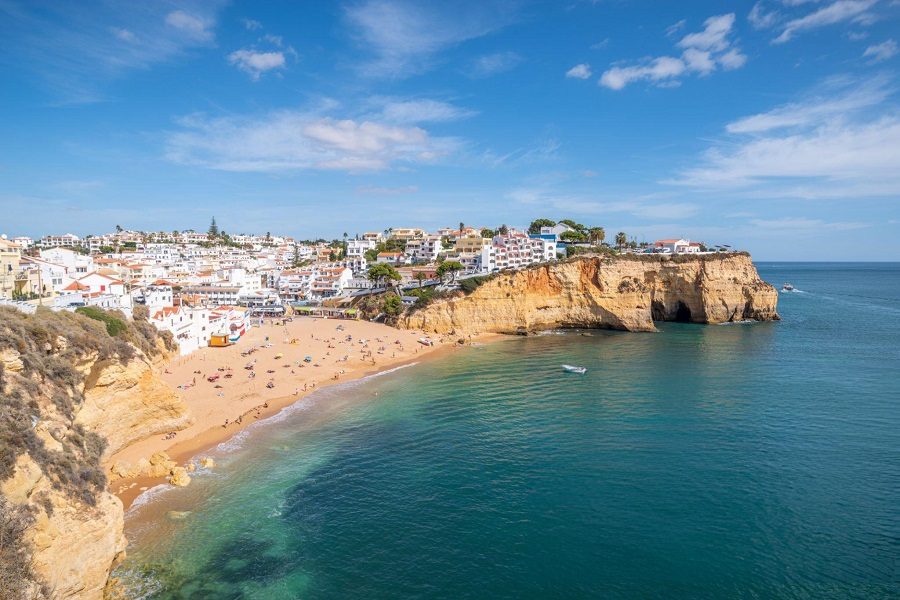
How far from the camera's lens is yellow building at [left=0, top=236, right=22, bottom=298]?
46188mm

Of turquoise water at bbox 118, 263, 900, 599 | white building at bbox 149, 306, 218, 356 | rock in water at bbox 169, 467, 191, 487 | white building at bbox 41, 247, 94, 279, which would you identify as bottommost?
turquoise water at bbox 118, 263, 900, 599

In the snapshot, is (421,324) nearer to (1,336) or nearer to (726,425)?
(726,425)

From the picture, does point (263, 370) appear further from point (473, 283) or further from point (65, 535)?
point (473, 283)

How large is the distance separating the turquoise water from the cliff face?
31.8 m

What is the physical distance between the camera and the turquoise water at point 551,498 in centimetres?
2106

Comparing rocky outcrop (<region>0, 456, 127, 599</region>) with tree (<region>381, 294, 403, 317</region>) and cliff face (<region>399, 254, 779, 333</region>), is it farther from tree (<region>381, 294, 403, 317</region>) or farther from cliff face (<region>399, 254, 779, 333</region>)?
tree (<region>381, 294, 403, 317</region>)

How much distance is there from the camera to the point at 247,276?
109188mm

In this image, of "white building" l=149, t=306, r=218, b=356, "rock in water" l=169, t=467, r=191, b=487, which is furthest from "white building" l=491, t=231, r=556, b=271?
"rock in water" l=169, t=467, r=191, b=487

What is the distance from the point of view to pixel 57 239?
7205 inches

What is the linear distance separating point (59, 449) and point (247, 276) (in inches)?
3719

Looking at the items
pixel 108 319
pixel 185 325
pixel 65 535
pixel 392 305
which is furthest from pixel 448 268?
pixel 65 535

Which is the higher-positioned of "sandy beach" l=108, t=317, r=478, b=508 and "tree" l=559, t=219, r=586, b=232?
"tree" l=559, t=219, r=586, b=232

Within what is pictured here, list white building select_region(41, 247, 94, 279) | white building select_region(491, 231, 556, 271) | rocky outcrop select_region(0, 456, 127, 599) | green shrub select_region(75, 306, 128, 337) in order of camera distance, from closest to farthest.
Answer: rocky outcrop select_region(0, 456, 127, 599), green shrub select_region(75, 306, 128, 337), white building select_region(41, 247, 94, 279), white building select_region(491, 231, 556, 271)

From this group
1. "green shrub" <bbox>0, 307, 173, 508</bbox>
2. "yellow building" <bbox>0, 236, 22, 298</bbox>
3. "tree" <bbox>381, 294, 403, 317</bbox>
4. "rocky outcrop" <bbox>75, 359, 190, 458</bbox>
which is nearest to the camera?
"green shrub" <bbox>0, 307, 173, 508</bbox>
